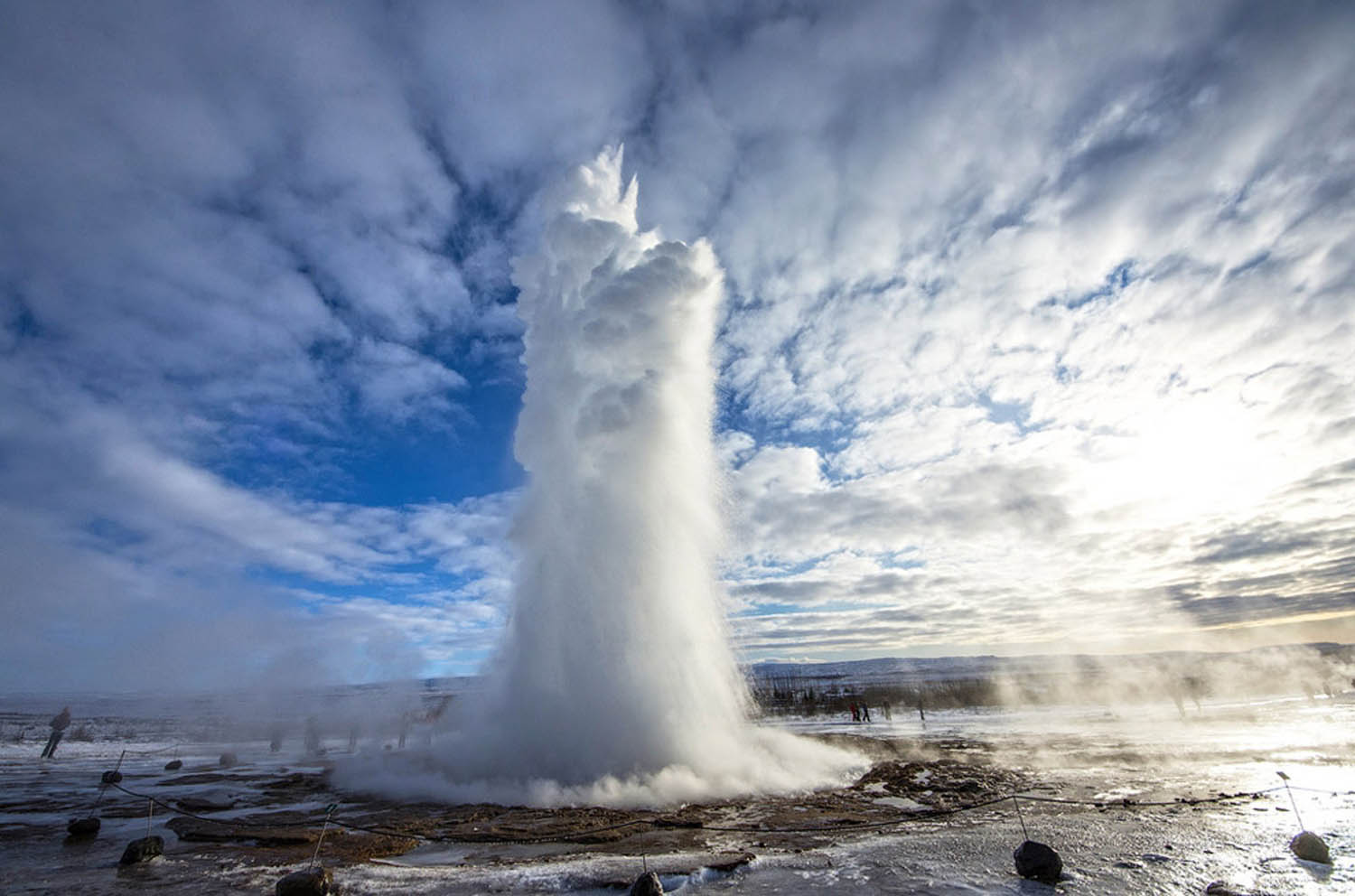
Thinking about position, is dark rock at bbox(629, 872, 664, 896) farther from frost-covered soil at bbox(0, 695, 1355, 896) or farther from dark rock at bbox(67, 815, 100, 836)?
dark rock at bbox(67, 815, 100, 836)

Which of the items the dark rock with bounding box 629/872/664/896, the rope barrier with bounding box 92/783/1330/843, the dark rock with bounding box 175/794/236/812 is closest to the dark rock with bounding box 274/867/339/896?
the rope barrier with bounding box 92/783/1330/843

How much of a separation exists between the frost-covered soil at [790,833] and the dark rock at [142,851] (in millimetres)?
324

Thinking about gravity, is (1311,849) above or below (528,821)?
below

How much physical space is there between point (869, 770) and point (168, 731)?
63.1m

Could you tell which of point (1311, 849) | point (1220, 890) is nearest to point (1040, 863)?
point (1220, 890)

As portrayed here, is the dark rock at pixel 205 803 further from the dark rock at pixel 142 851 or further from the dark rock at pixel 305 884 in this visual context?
the dark rock at pixel 305 884

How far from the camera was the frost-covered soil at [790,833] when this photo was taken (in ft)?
29.4

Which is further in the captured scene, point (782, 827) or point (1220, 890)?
point (782, 827)

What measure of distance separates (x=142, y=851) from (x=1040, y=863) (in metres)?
15.4

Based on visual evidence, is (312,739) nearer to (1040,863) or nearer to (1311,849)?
(1040,863)

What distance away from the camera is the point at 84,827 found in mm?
13195

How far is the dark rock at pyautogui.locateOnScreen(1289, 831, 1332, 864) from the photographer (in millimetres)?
8828

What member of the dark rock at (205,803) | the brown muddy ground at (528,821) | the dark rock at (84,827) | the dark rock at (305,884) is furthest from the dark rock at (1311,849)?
the dark rock at (205,803)

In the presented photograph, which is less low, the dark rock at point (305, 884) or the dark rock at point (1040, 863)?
the dark rock at point (305, 884)
